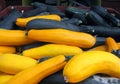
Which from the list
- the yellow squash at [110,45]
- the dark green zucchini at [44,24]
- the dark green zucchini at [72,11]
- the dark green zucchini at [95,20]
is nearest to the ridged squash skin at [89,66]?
the yellow squash at [110,45]

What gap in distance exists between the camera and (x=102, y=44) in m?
1.38

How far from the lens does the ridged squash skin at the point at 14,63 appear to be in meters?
1.13

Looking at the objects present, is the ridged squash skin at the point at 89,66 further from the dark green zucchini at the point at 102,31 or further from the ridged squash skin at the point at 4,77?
the dark green zucchini at the point at 102,31

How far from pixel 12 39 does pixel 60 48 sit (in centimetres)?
22

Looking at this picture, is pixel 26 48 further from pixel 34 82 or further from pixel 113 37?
pixel 113 37

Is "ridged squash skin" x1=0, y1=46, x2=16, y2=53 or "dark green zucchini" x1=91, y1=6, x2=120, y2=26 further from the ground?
"dark green zucchini" x1=91, y1=6, x2=120, y2=26

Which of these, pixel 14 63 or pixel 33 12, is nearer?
pixel 14 63

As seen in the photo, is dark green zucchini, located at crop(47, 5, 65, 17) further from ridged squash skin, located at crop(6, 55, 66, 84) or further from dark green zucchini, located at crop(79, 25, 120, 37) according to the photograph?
ridged squash skin, located at crop(6, 55, 66, 84)

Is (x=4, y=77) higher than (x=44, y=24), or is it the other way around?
(x=44, y=24)

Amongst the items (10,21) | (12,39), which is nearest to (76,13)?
(10,21)

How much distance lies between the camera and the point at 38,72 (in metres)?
1.04

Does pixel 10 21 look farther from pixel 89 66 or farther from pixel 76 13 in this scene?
pixel 89 66

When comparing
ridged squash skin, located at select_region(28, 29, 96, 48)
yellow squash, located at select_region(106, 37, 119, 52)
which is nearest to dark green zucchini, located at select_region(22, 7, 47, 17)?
ridged squash skin, located at select_region(28, 29, 96, 48)

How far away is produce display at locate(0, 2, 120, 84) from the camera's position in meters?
1.03
